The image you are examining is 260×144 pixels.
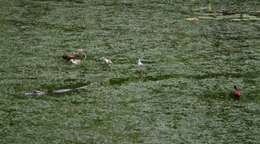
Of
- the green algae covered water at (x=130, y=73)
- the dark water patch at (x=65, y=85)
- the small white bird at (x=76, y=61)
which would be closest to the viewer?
the green algae covered water at (x=130, y=73)

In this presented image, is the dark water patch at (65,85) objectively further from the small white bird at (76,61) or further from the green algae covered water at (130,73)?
the small white bird at (76,61)

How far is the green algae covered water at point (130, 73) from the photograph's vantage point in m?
2.85

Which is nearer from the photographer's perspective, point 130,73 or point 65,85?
point 65,85

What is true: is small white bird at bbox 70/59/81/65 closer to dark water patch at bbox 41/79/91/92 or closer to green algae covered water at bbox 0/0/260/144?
green algae covered water at bbox 0/0/260/144

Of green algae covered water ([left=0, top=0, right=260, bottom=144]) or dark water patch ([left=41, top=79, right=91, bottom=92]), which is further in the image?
dark water patch ([left=41, top=79, right=91, bottom=92])

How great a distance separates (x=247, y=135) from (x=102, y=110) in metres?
0.64

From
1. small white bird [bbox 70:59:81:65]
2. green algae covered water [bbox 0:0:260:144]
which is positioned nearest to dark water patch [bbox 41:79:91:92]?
green algae covered water [bbox 0:0:260:144]

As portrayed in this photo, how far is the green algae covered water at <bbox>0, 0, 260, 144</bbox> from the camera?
2.85 meters

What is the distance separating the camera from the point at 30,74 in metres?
3.48

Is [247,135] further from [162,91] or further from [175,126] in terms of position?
[162,91]

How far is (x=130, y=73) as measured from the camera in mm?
3539

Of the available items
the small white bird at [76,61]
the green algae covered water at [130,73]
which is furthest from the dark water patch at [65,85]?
the small white bird at [76,61]

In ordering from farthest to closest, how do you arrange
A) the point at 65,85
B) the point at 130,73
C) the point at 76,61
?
the point at 76,61 < the point at 130,73 < the point at 65,85

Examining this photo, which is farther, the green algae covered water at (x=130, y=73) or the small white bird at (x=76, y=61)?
the small white bird at (x=76, y=61)
